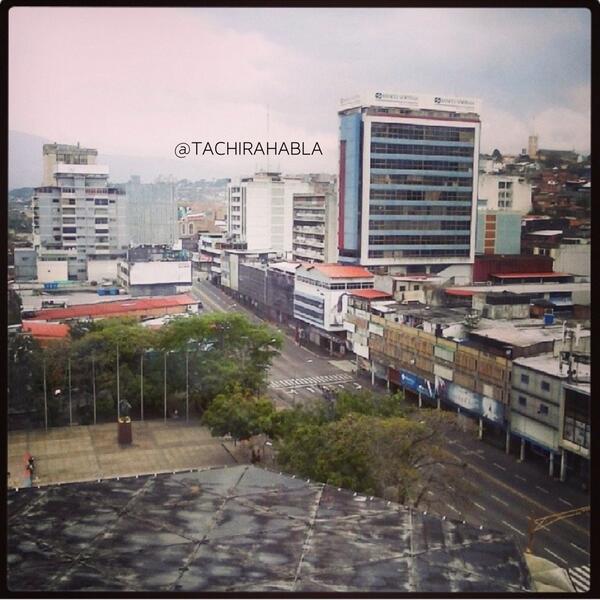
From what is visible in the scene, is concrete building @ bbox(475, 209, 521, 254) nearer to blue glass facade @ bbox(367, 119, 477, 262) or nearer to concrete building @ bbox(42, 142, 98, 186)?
blue glass facade @ bbox(367, 119, 477, 262)

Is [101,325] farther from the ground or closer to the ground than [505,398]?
farther from the ground

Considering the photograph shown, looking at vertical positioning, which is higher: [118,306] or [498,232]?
[498,232]

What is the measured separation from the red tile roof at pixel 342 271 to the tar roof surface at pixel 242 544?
1.50m

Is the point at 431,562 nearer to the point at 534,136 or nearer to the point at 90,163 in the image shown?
the point at 534,136

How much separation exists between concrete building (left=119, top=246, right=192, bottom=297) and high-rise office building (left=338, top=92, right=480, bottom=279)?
990 mm

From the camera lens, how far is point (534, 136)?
12.6 ft

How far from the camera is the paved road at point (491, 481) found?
138 inches

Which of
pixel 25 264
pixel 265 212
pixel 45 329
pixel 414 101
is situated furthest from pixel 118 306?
pixel 414 101

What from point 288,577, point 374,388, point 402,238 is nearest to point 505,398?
point 374,388

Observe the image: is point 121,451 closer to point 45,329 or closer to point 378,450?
point 45,329

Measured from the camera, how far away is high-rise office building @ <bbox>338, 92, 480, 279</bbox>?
4.16 m

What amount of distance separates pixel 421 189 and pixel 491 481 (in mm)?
1699

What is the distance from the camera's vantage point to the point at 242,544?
306 cm

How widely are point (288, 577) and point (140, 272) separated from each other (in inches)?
80.5
